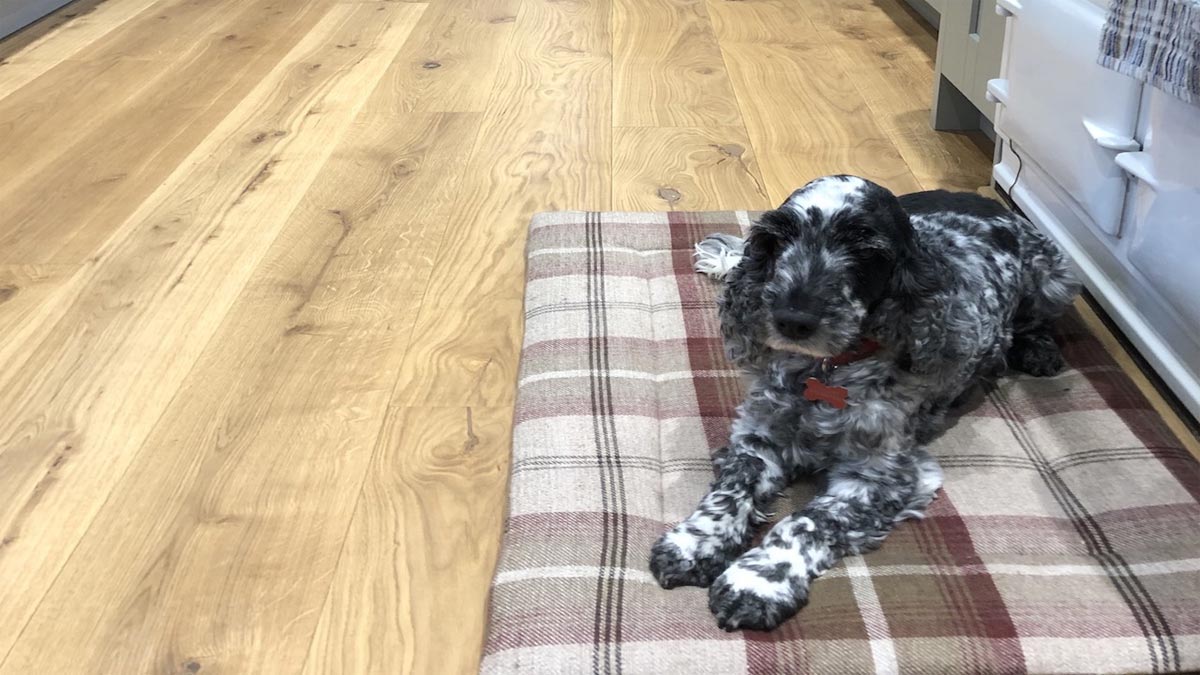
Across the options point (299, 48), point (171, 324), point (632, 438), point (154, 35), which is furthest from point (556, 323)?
point (154, 35)

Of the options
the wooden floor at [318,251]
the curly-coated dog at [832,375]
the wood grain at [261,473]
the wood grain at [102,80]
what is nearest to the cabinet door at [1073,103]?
the curly-coated dog at [832,375]

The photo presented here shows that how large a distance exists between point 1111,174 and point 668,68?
7.44ft

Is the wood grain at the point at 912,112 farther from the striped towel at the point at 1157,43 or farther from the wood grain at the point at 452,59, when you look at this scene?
the wood grain at the point at 452,59

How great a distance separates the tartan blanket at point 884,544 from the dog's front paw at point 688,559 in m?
0.03

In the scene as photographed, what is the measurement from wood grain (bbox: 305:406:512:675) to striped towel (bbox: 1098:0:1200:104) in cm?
134

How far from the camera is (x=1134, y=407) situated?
2.14 metres

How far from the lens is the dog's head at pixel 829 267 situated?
1.64 metres

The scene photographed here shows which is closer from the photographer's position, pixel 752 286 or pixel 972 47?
pixel 752 286

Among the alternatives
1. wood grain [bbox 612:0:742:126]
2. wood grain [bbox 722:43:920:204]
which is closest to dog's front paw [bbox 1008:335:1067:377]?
wood grain [bbox 722:43:920:204]

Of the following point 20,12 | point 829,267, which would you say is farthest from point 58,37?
point 829,267

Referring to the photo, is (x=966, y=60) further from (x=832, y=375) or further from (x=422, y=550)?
(x=422, y=550)

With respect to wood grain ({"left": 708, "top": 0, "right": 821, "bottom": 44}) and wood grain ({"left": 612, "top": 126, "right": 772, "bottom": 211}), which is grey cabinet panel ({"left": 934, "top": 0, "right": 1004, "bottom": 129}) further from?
wood grain ({"left": 708, "top": 0, "right": 821, "bottom": 44})

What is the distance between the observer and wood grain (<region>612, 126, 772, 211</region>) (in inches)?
124

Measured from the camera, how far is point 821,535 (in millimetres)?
1729
